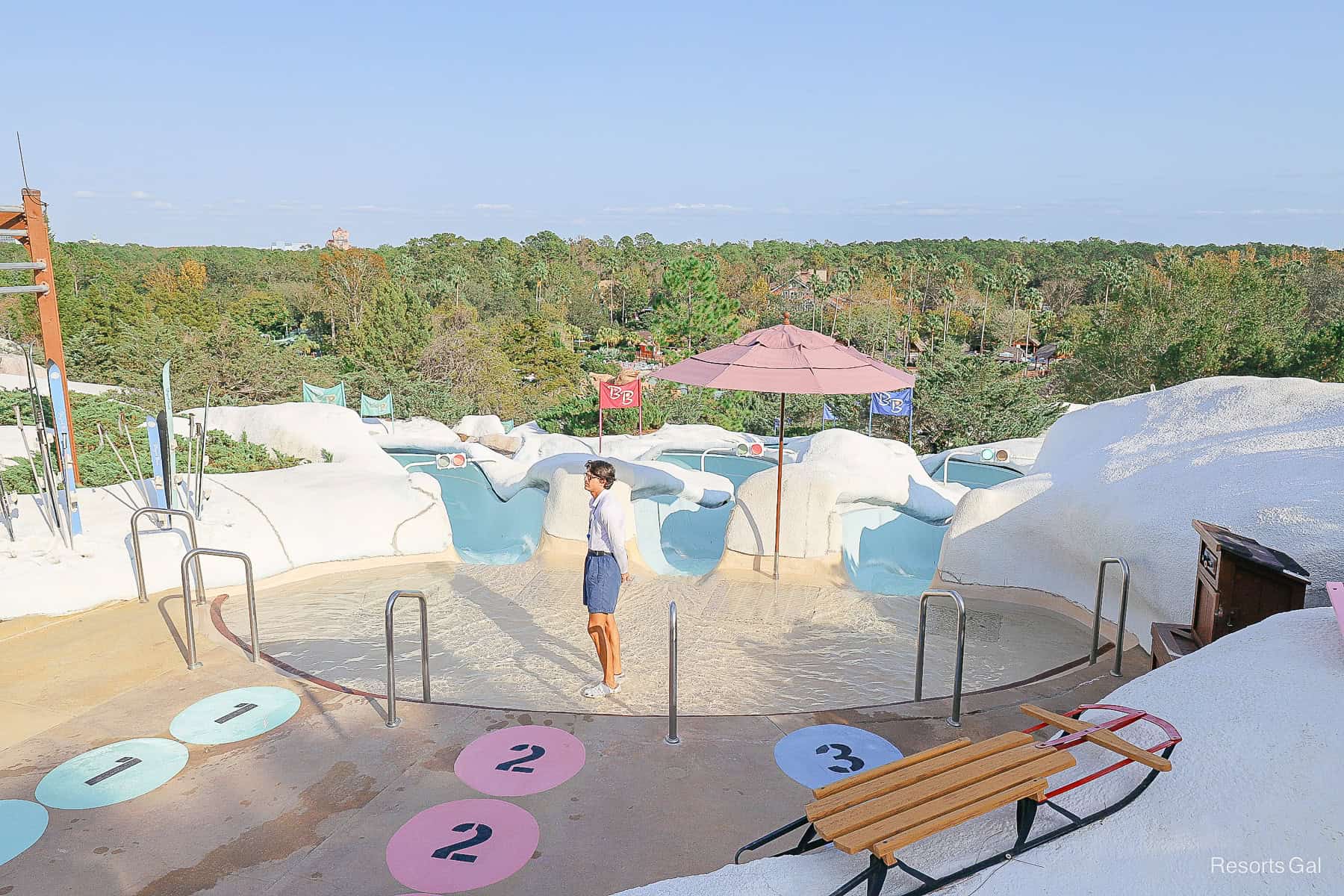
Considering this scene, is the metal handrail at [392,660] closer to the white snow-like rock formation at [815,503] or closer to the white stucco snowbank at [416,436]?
the white snow-like rock formation at [815,503]

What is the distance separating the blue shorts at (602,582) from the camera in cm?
522

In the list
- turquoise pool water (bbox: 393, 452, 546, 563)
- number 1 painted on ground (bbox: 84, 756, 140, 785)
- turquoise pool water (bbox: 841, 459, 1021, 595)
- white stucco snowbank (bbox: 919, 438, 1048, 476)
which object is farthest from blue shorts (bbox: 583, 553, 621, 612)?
white stucco snowbank (bbox: 919, 438, 1048, 476)

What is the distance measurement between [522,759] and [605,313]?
2332 inches

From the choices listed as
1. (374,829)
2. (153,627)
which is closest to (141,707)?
(153,627)

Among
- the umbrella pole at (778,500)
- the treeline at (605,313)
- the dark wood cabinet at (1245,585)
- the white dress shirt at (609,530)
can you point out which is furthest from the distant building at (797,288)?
the dark wood cabinet at (1245,585)

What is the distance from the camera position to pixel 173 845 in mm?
3688

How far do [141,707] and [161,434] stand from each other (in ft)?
11.2

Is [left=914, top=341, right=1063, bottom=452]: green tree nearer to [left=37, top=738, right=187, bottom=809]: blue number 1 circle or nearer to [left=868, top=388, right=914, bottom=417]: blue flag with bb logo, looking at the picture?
[left=868, top=388, right=914, bottom=417]: blue flag with bb logo

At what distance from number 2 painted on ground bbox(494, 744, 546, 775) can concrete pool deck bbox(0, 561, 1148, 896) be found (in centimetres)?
22

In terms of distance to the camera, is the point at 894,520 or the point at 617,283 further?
the point at 617,283

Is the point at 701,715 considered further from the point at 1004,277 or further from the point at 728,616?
the point at 1004,277

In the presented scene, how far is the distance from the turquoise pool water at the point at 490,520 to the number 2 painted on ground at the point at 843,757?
628cm

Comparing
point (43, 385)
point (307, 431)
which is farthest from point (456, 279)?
point (307, 431)

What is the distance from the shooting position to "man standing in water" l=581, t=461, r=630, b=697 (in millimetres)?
5219
